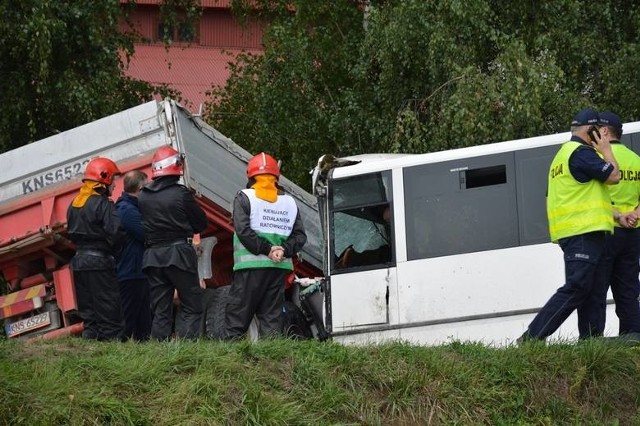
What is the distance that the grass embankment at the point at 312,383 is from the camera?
687cm

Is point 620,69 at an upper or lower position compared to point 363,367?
upper

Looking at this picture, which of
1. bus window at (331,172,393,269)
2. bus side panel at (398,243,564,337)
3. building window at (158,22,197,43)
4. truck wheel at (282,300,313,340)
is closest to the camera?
bus side panel at (398,243,564,337)

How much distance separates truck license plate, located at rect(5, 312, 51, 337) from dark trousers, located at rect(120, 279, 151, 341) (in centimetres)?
143

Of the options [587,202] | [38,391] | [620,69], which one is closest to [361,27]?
[620,69]

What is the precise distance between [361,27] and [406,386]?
10146mm

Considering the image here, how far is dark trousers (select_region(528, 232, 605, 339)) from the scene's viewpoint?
890 centimetres

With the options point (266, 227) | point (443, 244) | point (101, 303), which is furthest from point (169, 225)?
point (443, 244)

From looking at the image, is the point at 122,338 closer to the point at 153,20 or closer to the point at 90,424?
the point at 90,424

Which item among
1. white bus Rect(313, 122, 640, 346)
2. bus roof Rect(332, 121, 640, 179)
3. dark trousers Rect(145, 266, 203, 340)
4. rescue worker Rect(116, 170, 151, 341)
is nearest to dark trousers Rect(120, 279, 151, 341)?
rescue worker Rect(116, 170, 151, 341)

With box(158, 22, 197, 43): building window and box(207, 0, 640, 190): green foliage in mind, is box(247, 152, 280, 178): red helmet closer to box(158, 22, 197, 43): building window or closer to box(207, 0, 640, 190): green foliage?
box(207, 0, 640, 190): green foliage

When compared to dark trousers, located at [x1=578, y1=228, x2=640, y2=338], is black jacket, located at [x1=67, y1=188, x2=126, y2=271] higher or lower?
higher

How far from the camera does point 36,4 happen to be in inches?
590

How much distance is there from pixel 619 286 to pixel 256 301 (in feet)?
9.46

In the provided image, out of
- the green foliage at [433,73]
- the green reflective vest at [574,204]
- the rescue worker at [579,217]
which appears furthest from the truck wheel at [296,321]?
the green reflective vest at [574,204]
